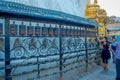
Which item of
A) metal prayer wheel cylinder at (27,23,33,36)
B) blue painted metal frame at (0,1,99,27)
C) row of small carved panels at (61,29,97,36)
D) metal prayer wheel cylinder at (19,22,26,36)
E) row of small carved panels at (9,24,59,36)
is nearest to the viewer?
blue painted metal frame at (0,1,99,27)

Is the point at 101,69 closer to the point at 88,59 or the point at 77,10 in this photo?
the point at 88,59

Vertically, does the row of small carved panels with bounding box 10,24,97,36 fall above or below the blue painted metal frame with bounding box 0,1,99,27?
below

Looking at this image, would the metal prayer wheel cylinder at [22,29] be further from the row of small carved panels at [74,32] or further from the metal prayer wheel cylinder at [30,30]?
the row of small carved panels at [74,32]

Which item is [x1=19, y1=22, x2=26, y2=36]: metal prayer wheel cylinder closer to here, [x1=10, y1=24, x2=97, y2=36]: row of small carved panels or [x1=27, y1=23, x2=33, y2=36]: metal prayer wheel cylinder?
[x1=10, y1=24, x2=97, y2=36]: row of small carved panels

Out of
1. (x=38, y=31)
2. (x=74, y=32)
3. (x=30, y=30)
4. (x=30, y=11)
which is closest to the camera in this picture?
(x=30, y=11)

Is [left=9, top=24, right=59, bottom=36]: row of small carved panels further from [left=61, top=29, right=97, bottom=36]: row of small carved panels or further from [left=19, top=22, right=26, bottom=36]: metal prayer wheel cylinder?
[left=61, top=29, right=97, bottom=36]: row of small carved panels

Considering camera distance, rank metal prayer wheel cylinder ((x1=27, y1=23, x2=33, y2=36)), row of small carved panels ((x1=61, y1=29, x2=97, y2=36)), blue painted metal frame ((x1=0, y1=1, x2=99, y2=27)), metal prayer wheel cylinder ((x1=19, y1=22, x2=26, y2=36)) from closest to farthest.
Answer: blue painted metal frame ((x1=0, y1=1, x2=99, y2=27)) < metal prayer wheel cylinder ((x1=19, y1=22, x2=26, y2=36)) < metal prayer wheel cylinder ((x1=27, y1=23, x2=33, y2=36)) < row of small carved panels ((x1=61, y1=29, x2=97, y2=36))

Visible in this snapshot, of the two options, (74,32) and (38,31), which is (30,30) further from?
(74,32)

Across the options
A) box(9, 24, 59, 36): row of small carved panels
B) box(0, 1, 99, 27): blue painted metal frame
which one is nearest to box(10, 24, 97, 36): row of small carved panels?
box(9, 24, 59, 36): row of small carved panels

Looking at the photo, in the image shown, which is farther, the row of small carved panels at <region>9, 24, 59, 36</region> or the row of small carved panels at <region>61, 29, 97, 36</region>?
the row of small carved panels at <region>61, 29, 97, 36</region>

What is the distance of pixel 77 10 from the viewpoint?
505 inches

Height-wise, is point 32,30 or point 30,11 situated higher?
point 30,11

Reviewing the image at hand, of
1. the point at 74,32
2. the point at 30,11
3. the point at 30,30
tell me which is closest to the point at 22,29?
the point at 30,30

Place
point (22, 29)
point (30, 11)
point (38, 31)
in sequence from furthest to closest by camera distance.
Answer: point (38, 31)
point (22, 29)
point (30, 11)
